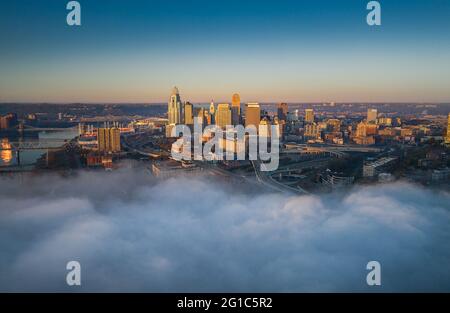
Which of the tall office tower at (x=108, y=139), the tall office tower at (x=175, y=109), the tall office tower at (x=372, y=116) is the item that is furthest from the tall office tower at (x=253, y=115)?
the tall office tower at (x=108, y=139)

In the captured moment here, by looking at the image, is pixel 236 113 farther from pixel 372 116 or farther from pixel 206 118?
pixel 372 116

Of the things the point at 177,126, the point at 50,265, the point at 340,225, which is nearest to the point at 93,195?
the point at 50,265

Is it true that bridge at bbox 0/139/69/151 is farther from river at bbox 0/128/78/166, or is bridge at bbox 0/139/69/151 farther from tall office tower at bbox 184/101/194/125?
tall office tower at bbox 184/101/194/125

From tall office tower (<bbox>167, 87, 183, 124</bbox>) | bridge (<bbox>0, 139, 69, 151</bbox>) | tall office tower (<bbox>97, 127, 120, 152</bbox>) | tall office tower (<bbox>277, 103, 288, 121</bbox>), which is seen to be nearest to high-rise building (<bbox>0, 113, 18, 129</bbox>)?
bridge (<bbox>0, 139, 69, 151</bbox>)

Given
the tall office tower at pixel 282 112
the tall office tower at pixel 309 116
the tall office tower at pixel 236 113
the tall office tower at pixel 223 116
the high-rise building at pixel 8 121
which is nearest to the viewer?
the high-rise building at pixel 8 121

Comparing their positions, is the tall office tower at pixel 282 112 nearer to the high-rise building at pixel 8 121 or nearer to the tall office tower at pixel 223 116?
the tall office tower at pixel 223 116
